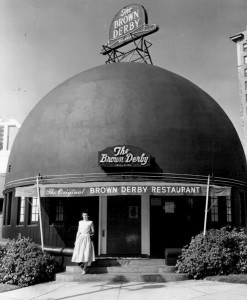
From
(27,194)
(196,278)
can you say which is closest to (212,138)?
(196,278)

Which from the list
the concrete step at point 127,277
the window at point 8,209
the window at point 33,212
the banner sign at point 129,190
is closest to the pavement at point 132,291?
the concrete step at point 127,277

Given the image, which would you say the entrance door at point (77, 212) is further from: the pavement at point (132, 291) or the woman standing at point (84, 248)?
the pavement at point (132, 291)

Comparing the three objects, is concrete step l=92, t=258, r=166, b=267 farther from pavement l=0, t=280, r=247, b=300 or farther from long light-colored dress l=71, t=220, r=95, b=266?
pavement l=0, t=280, r=247, b=300

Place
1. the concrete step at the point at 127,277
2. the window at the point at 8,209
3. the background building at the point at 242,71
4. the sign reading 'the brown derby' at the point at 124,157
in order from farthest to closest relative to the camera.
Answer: the background building at the point at 242,71
the window at the point at 8,209
the sign reading 'the brown derby' at the point at 124,157
the concrete step at the point at 127,277

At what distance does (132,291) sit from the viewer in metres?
10.5

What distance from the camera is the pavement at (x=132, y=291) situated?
9.73 metres

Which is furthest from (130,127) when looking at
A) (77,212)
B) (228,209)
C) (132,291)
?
(132,291)

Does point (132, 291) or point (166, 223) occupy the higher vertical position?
point (166, 223)

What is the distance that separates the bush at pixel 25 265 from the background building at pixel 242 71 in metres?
71.0

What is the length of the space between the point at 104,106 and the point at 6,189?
6293 millimetres

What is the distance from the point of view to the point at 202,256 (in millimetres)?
12344

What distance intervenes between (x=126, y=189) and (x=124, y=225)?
2.31 metres

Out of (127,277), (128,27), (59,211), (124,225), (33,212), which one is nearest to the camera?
(127,277)

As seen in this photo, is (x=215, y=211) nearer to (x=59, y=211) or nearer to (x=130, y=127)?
(x=130, y=127)
